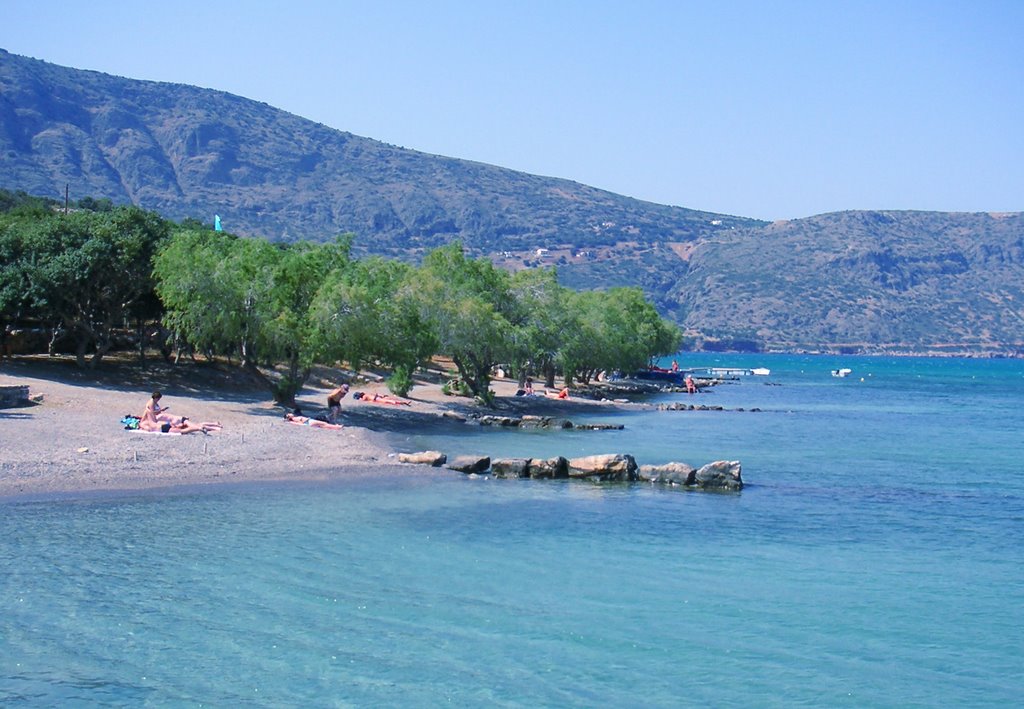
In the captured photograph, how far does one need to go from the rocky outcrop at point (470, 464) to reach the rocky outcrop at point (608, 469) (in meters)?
2.45

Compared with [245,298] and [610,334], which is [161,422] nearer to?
[245,298]

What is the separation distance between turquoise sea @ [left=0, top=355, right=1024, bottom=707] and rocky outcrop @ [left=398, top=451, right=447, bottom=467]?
4.45ft

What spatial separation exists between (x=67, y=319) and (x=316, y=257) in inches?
→ 373

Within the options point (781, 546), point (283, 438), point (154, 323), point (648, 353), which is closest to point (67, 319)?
point (154, 323)

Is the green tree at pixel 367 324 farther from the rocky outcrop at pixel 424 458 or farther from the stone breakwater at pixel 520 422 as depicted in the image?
the rocky outcrop at pixel 424 458

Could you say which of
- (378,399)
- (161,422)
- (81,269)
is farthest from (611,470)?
(81,269)

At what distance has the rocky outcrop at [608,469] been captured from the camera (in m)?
30.6

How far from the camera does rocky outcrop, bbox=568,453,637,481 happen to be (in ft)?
100

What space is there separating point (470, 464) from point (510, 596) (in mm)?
13785

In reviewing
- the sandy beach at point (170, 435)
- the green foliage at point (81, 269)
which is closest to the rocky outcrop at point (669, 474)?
the sandy beach at point (170, 435)

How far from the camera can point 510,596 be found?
17.3 meters

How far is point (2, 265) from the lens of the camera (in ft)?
130

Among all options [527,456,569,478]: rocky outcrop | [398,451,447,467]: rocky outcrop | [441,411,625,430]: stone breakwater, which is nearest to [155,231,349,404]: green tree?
[441,411,625,430]: stone breakwater

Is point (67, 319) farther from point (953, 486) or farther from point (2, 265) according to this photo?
point (953, 486)
